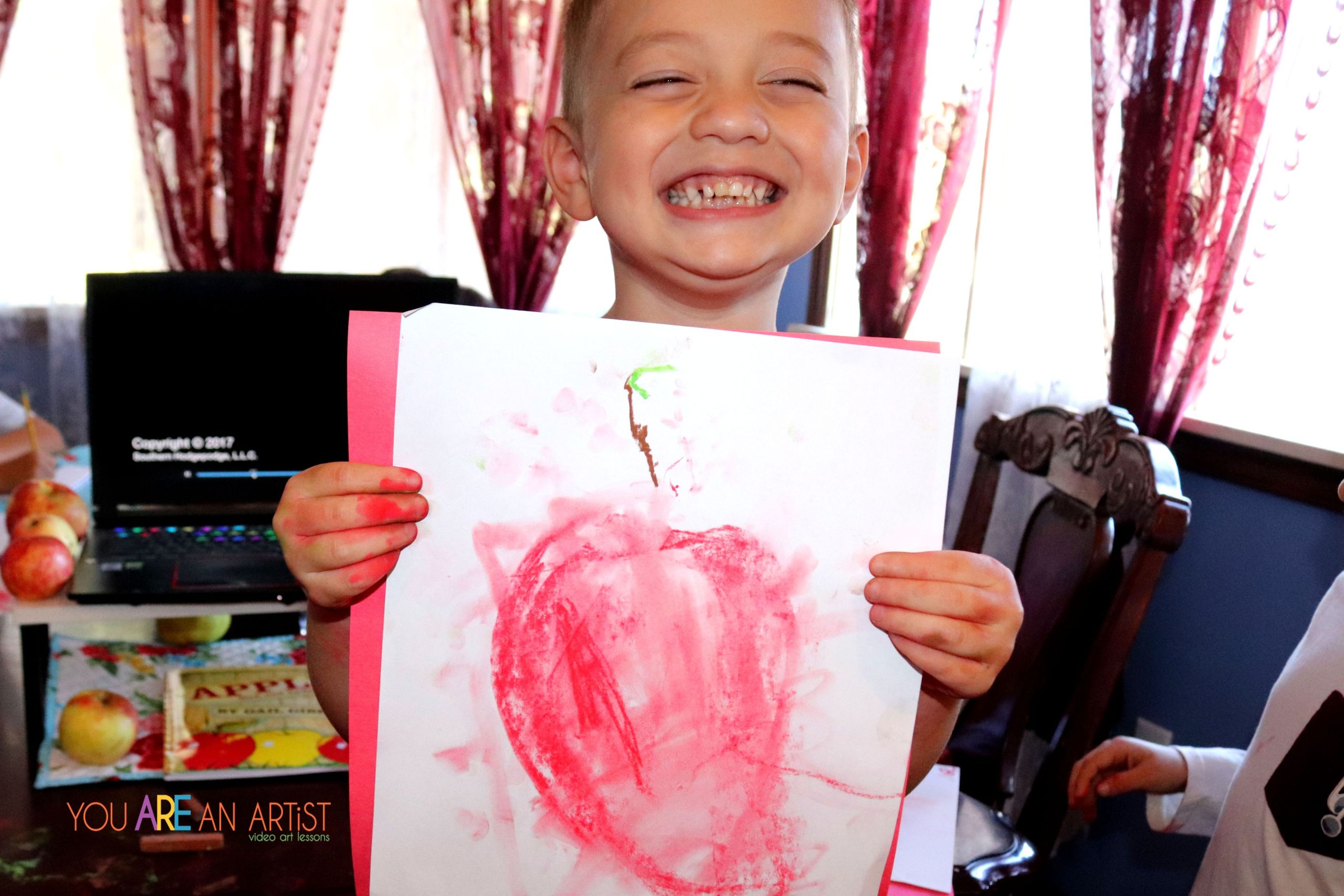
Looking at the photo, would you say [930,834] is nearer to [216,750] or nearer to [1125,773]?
[1125,773]

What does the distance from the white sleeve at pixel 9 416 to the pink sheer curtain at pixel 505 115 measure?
1.35 m

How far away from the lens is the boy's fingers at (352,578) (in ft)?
1.94

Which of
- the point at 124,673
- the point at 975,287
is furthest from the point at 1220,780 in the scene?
the point at 975,287

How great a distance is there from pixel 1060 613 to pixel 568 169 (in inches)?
33.4

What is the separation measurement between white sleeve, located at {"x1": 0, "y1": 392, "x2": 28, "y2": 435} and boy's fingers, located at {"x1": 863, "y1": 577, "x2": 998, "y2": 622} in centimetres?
206

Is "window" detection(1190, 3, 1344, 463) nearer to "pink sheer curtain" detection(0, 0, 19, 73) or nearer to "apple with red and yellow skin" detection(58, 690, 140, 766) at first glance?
"apple with red and yellow skin" detection(58, 690, 140, 766)

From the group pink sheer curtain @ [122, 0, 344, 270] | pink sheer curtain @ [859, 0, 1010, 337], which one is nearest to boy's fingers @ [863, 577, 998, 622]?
pink sheer curtain @ [859, 0, 1010, 337]

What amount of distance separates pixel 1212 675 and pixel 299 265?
2761 millimetres

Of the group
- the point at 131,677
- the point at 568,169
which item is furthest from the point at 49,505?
the point at 568,169

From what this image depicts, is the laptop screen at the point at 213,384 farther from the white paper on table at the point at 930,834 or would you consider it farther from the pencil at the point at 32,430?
the white paper on table at the point at 930,834

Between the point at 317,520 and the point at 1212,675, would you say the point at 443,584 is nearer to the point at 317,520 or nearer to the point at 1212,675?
the point at 317,520

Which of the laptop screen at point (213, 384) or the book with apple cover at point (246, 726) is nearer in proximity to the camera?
the book with apple cover at point (246, 726)

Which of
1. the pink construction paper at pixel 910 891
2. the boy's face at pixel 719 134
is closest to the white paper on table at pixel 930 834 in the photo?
the pink construction paper at pixel 910 891

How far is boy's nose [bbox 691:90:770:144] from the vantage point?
735mm
